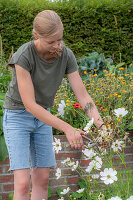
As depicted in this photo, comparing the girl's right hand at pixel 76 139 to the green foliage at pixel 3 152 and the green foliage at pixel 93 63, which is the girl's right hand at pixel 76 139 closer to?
the green foliage at pixel 3 152

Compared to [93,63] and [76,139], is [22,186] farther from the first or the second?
[93,63]

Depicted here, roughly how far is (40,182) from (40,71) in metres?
0.83

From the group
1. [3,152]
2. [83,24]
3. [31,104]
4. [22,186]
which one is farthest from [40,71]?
[83,24]

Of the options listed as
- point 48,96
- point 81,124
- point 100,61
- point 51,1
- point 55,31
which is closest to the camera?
point 55,31

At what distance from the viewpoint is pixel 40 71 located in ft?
6.63

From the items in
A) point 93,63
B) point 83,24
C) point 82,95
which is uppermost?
point 83,24

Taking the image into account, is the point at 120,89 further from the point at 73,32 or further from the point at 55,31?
the point at 73,32

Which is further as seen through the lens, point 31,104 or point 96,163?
point 31,104

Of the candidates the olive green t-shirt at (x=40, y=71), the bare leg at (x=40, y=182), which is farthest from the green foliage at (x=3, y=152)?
the olive green t-shirt at (x=40, y=71)

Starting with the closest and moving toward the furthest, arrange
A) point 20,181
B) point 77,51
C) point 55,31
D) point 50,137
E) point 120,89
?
point 55,31 → point 20,181 → point 50,137 → point 120,89 → point 77,51

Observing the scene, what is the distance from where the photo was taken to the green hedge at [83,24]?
5.91m

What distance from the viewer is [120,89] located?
12.3ft

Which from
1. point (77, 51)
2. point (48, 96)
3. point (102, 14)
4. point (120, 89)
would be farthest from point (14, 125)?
point (102, 14)

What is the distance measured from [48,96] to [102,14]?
14.4 ft
